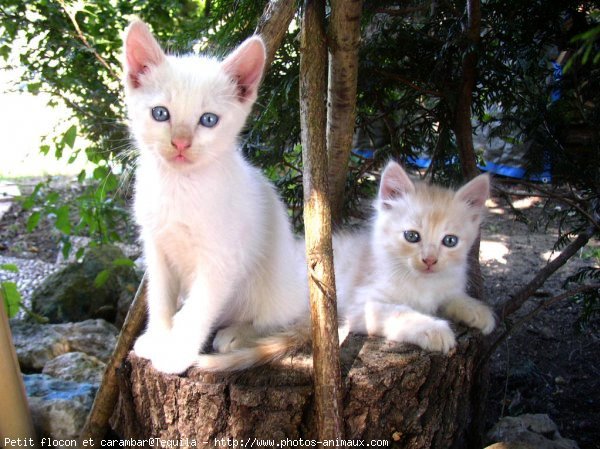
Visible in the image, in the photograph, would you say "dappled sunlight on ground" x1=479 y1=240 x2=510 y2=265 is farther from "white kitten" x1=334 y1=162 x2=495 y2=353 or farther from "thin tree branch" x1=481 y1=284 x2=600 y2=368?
"white kitten" x1=334 y1=162 x2=495 y2=353

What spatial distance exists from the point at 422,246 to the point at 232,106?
100 cm

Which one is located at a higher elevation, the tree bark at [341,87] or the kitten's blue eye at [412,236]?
the tree bark at [341,87]

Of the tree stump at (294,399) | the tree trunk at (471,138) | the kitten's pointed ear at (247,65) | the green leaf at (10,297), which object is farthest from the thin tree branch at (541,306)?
the green leaf at (10,297)

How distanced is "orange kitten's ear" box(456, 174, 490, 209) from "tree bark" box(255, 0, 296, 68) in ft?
3.26

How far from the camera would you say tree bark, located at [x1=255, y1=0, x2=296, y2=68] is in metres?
1.82

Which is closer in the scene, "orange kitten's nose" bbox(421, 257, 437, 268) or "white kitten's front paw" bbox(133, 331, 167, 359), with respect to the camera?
"white kitten's front paw" bbox(133, 331, 167, 359)

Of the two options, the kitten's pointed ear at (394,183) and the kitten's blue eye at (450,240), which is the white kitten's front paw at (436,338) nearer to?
the kitten's blue eye at (450,240)

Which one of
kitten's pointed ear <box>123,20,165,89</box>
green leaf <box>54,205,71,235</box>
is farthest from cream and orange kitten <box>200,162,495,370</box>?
green leaf <box>54,205,71,235</box>

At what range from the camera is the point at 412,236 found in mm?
2227

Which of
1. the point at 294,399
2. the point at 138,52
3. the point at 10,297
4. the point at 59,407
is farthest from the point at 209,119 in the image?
the point at 10,297

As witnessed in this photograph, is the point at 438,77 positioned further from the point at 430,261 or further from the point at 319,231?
the point at 319,231

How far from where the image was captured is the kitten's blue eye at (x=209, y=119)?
1.68 metres

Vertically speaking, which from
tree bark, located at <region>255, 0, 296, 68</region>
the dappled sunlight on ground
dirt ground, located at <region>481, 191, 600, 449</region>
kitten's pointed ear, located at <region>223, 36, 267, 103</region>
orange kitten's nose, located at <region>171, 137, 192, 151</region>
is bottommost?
dirt ground, located at <region>481, 191, 600, 449</region>

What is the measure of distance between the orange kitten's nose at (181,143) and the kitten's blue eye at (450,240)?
3.80ft
